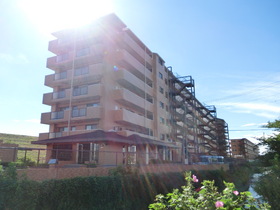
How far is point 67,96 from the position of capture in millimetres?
24906

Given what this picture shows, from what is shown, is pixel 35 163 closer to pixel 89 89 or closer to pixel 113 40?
pixel 89 89

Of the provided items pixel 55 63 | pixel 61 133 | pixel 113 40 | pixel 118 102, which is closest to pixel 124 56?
pixel 113 40

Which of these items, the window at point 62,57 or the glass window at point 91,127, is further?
the window at point 62,57

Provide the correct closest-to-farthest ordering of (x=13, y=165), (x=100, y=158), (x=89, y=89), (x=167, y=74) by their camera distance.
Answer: (x=13, y=165) < (x=100, y=158) < (x=89, y=89) < (x=167, y=74)

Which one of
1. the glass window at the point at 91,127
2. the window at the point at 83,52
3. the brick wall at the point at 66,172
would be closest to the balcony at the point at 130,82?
the window at the point at 83,52

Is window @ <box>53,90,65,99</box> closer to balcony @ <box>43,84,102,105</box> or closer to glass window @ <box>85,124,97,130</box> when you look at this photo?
balcony @ <box>43,84,102,105</box>

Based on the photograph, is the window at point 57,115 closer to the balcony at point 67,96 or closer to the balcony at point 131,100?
the balcony at point 67,96

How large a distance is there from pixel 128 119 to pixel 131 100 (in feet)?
8.01

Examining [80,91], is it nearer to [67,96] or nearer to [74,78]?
[67,96]

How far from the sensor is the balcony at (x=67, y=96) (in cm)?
2328

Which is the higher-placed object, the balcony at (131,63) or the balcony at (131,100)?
the balcony at (131,63)

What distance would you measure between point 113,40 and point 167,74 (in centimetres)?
1423

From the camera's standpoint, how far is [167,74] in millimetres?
38250

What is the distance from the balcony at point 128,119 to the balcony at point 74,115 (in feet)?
6.92
